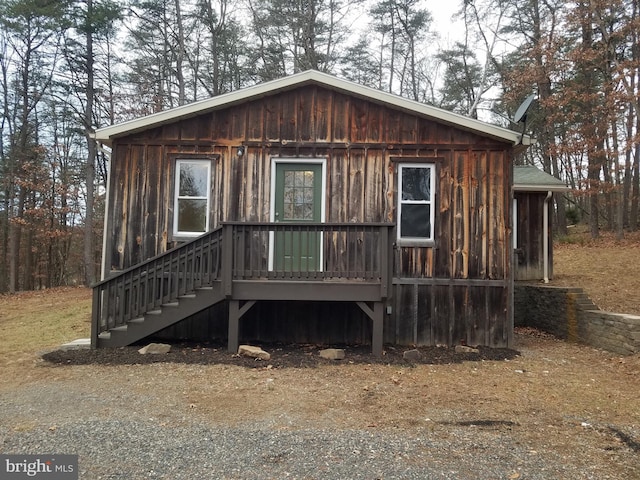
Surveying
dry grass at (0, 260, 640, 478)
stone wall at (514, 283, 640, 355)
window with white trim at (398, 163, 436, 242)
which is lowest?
dry grass at (0, 260, 640, 478)

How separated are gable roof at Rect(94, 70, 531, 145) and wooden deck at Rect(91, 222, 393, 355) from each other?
2328mm

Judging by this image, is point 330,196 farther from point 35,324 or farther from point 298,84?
point 35,324

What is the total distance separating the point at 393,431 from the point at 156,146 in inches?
243

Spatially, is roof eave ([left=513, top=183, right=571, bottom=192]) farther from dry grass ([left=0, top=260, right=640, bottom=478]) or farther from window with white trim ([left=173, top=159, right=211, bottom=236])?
window with white trim ([left=173, top=159, right=211, bottom=236])

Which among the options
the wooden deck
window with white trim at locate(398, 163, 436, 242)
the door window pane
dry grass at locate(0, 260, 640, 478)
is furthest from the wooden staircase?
window with white trim at locate(398, 163, 436, 242)

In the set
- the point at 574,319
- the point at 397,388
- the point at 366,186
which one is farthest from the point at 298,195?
→ the point at 574,319

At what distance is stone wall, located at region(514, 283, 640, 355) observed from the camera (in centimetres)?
730

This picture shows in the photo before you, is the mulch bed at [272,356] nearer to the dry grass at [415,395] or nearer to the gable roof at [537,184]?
the dry grass at [415,395]

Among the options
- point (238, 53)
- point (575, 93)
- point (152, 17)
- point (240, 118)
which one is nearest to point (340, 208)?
point (240, 118)

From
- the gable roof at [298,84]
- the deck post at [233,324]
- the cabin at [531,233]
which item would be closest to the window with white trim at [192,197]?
the gable roof at [298,84]

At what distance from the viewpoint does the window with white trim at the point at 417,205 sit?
780cm

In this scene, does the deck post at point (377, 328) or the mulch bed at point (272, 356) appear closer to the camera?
the mulch bed at point (272, 356)

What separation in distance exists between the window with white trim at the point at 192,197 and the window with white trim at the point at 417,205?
3.35 metres

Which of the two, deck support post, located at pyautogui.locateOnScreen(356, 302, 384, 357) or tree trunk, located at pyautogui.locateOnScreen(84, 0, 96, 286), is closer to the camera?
deck support post, located at pyautogui.locateOnScreen(356, 302, 384, 357)
